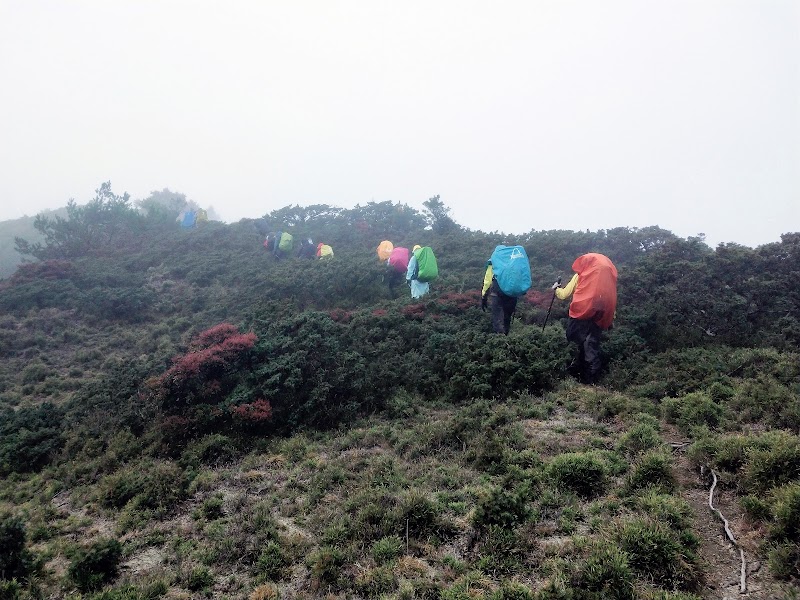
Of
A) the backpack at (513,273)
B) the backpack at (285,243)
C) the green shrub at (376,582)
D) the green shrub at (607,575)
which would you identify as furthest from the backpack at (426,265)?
the backpack at (285,243)

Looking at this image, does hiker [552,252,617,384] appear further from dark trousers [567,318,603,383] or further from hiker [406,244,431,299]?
hiker [406,244,431,299]

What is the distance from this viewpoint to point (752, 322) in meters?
9.00

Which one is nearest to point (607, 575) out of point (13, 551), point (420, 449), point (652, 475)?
point (652, 475)

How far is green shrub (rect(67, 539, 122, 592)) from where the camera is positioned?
424cm

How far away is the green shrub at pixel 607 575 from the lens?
10.5 feet

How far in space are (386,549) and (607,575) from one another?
1.89 m

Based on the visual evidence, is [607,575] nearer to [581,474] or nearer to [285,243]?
[581,474]

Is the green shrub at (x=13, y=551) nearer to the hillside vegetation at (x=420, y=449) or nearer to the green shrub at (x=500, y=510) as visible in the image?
the hillside vegetation at (x=420, y=449)

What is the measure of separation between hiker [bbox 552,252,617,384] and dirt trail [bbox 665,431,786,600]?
3747 millimetres

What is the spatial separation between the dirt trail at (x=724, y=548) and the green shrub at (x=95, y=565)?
524 centimetres

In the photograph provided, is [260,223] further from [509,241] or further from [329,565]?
[329,565]

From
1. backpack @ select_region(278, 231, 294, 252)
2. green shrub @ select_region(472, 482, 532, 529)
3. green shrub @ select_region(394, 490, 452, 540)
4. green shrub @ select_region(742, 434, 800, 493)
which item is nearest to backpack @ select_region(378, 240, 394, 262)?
backpack @ select_region(278, 231, 294, 252)

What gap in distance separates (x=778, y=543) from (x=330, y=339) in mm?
7876

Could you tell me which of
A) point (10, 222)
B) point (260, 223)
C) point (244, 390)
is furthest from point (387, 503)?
point (10, 222)
